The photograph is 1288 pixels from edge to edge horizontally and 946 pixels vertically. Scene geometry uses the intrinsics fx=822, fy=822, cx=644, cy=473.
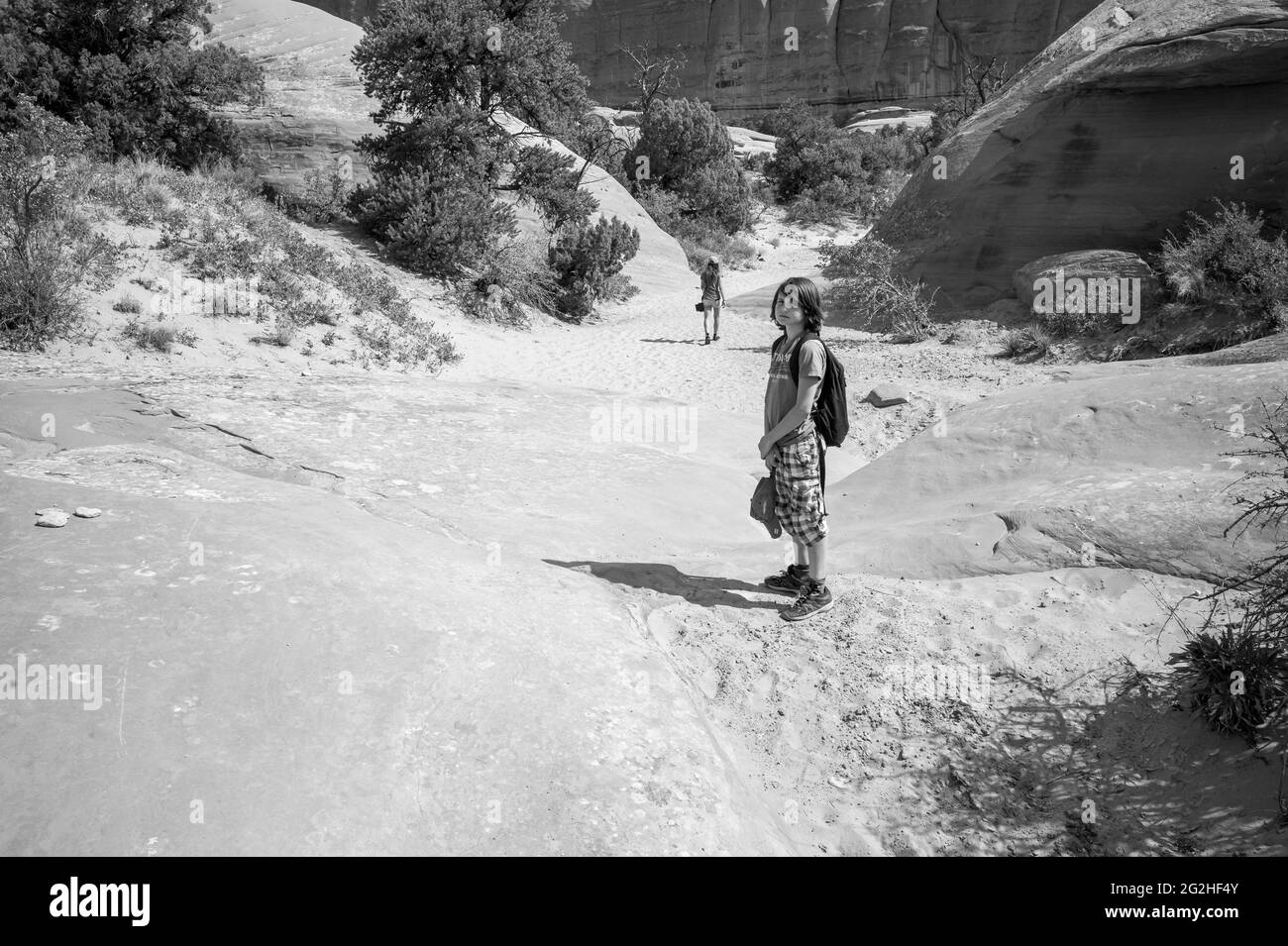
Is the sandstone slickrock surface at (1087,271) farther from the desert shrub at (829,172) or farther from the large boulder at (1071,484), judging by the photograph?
the desert shrub at (829,172)

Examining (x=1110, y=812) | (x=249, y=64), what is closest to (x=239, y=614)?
(x=1110, y=812)

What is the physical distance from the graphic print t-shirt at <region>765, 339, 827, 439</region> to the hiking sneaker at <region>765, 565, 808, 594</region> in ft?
2.48

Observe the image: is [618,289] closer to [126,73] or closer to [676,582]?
[126,73]

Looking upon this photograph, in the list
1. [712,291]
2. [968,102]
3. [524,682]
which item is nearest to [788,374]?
[524,682]

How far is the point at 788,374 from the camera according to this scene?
4.12 meters

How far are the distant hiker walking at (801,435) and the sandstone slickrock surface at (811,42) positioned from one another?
47093mm

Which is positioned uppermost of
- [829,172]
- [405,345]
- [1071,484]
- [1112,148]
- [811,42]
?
[811,42]

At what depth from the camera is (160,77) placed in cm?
1419

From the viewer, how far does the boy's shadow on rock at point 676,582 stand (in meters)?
4.40

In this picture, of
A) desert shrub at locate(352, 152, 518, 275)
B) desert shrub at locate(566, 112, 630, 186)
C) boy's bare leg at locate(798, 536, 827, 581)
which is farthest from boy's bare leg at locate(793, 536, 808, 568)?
desert shrub at locate(566, 112, 630, 186)

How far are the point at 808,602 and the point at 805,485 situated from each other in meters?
0.60

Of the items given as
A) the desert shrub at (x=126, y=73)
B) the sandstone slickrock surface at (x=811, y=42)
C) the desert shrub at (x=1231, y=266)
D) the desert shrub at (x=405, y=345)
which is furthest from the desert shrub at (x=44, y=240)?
the sandstone slickrock surface at (x=811, y=42)

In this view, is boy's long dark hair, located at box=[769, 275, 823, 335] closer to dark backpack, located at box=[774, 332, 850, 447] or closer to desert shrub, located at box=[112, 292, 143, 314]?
dark backpack, located at box=[774, 332, 850, 447]

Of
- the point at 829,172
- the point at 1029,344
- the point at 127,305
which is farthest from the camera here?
the point at 829,172
